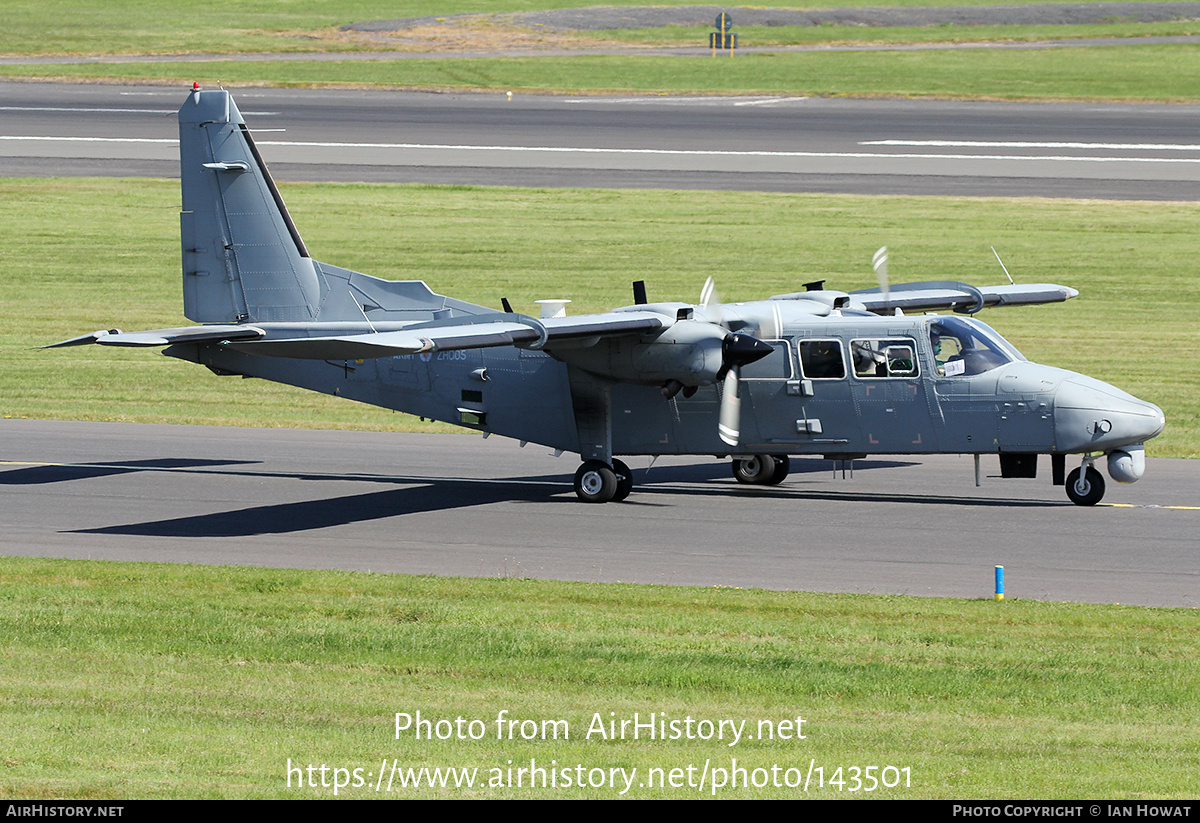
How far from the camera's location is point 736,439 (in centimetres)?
2277

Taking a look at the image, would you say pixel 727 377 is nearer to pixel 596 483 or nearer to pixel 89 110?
pixel 596 483

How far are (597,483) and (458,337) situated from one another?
13.6 ft

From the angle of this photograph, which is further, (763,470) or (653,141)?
(653,141)

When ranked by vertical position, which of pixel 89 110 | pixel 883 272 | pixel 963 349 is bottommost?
pixel 963 349

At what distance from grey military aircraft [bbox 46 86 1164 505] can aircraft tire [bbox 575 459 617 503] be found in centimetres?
3

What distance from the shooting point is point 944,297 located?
25859mm

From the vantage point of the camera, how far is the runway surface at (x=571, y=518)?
60.4 feet

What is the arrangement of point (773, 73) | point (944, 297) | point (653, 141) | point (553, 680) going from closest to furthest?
point (553, 680) → point (944, 297) → point (653, 141) → point (773, 73)

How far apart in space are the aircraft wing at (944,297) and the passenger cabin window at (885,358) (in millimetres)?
2930

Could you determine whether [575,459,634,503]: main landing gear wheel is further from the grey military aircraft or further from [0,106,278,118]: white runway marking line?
[0,106,278,118]: white runway marking line

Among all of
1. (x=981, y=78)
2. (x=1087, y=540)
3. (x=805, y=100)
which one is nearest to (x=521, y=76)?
(x=805, y=100)

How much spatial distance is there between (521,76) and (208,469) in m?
51.0

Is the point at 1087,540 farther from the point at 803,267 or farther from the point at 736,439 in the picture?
the point at 803,267

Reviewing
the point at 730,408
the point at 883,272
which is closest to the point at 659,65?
the point at 883,272
